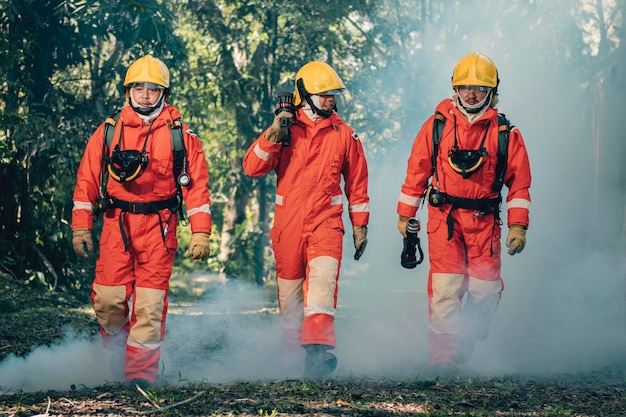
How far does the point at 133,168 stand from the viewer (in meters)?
6.88

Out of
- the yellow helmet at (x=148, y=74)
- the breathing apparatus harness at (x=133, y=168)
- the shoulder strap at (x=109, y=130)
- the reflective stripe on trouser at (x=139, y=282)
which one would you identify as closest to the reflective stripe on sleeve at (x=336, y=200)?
the breathing apparatus harness at (x=133, y=168)

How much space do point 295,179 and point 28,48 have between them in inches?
236

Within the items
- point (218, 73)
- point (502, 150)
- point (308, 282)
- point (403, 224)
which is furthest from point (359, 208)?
point (218, 73)

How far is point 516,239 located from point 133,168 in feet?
9.65

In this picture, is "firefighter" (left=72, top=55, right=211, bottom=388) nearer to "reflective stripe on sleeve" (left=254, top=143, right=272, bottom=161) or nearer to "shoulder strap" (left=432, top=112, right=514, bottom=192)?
"reflective stripe on sleeve" (left=254, top=143, right=272, bottom=161)

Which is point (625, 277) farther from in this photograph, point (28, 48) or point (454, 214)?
point (28, 48)

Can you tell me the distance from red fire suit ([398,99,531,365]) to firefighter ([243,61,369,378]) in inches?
21.4

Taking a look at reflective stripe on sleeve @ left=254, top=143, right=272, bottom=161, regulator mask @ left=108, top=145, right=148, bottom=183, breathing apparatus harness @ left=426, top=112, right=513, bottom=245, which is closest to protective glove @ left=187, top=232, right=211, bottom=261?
regulator mask @ left=108, top=145, right=148, bottom=183

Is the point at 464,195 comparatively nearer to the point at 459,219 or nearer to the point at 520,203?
the point at 459,219

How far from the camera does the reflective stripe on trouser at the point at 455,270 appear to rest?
7.46 meters

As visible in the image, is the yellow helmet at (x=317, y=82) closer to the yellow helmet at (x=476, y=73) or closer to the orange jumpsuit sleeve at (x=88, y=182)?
the yellow helmet at (x=476, y=73)

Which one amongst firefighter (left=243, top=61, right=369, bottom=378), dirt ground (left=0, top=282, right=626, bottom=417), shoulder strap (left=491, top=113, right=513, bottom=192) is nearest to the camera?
dirt ground (left=0, top=282, right=626, bottom=417)

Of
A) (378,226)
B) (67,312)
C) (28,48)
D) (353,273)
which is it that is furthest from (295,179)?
(353,273)

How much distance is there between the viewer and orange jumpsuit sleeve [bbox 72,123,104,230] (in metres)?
7.01
